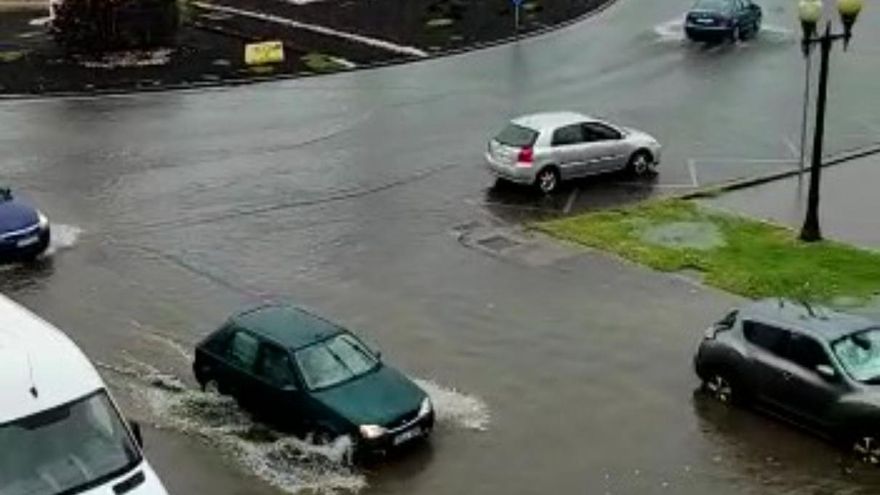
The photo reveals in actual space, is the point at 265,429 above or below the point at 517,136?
below

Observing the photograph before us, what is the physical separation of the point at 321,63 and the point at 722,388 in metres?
25.9

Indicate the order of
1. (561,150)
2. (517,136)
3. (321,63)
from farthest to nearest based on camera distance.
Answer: (321,63) → (517,136) → (561,150)

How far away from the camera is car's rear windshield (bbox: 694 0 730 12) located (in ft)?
152

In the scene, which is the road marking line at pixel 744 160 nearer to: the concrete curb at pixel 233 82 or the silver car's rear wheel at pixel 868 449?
the concrete curb at pixel 233 82

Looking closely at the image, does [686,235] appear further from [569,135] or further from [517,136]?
[517,136]

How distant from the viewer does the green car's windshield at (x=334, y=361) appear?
19109mm

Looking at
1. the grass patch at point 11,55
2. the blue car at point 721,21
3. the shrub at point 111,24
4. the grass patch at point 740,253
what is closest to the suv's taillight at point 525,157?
the grass patch at point 740,253

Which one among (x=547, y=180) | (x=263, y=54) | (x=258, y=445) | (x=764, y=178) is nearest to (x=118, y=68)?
(x=263, y=54)

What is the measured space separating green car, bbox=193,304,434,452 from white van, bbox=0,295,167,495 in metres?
5.01

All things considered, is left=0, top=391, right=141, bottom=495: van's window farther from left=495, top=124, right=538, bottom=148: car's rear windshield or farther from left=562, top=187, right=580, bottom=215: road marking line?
left=495, top=124, right=538, bottom=148: car's rear windshield

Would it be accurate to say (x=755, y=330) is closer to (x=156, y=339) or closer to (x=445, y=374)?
(x=445, y=374)

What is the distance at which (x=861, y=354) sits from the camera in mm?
19062

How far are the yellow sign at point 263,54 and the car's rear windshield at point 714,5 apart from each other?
13036mm

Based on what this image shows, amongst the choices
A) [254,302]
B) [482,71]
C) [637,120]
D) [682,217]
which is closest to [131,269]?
[254,302]
